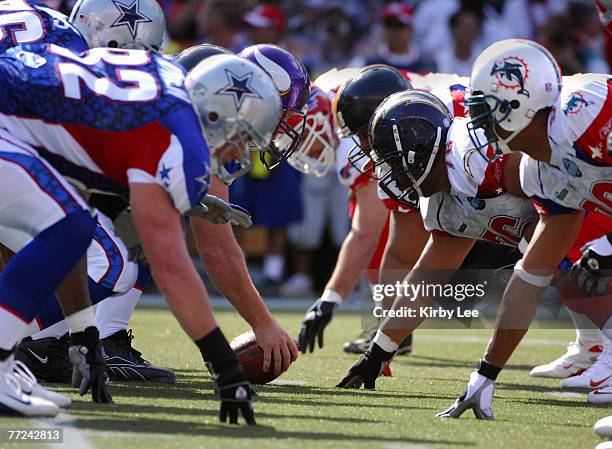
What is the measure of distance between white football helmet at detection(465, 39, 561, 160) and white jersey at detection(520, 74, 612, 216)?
0.09 meters

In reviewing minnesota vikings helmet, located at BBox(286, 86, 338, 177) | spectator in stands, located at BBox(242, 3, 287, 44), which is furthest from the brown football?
spectator in stands, located at BBox(242, 3, 287, 44)

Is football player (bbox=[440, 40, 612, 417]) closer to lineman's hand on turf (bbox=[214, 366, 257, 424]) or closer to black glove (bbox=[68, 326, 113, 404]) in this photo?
lineman's hand on turf (bbox=[214, 366, 257, 424])

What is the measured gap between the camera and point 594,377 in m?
5.64

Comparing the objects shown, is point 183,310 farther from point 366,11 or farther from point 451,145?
point 366,11

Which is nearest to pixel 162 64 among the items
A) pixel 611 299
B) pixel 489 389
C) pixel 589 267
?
pixel 489 389

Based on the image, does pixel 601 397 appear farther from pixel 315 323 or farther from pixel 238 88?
pixel 238 88

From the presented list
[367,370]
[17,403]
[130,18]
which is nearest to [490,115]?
[367,370]

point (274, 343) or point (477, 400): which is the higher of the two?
point (477, 400)

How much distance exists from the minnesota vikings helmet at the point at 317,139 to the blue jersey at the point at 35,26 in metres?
1.74

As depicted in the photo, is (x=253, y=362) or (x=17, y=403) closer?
(x=17, y=403)

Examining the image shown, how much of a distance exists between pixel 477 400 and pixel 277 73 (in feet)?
7.10

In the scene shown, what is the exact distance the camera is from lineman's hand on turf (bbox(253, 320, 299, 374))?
4.96 m

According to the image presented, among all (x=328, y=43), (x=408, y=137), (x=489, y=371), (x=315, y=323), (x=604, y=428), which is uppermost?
(x=408, y=137)

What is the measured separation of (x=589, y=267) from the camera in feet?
17.5
